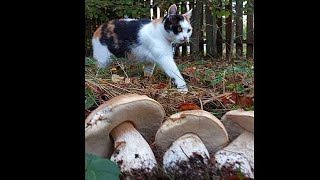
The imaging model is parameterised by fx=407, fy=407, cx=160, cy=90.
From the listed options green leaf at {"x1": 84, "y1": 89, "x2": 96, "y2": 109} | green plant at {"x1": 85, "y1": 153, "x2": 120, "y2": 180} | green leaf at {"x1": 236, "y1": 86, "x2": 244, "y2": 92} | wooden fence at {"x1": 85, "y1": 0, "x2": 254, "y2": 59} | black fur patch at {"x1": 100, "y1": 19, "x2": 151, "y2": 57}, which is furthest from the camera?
wooden fence at {"x1": 85, "y1": 0, "x2": 254, "y2": 59}

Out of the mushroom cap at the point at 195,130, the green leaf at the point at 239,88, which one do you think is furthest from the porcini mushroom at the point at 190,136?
the green leaf at the point at 239,88

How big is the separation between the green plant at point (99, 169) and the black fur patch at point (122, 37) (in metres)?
2.69

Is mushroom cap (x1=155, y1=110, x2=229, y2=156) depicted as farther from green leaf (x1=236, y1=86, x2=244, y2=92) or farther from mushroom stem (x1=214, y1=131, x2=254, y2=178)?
green leaf (x1=236, y1=86, x2=244, y2=92)

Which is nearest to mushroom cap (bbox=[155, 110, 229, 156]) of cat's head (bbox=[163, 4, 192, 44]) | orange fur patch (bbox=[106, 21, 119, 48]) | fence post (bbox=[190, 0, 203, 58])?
cat's head (bbox=[163, 4, 192, 44])

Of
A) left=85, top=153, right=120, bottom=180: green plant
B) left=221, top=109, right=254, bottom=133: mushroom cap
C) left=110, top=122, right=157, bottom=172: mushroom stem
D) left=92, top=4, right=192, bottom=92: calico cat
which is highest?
left=92, top=4, right=192, bottom=92: calico cat

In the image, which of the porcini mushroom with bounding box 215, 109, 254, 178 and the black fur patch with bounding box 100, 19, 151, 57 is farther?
the black fur patch with bounding box 100, 19, 151, 57

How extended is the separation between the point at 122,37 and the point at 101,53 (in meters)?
0.25

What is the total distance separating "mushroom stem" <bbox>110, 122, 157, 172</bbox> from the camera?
0.84 m

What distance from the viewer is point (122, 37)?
332cm

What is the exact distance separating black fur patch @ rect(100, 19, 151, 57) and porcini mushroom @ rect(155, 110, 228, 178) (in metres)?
2.43

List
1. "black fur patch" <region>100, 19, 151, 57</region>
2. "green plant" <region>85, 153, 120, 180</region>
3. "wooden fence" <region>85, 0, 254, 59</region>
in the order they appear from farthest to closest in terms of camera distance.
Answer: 1. "wooden fence" <region>85, 0, 254, 59</region>
2. "black fur patch" <region>100, 19, 151, 57</region>
3. "green plant" <region>85, 153, 120, 180</region>
